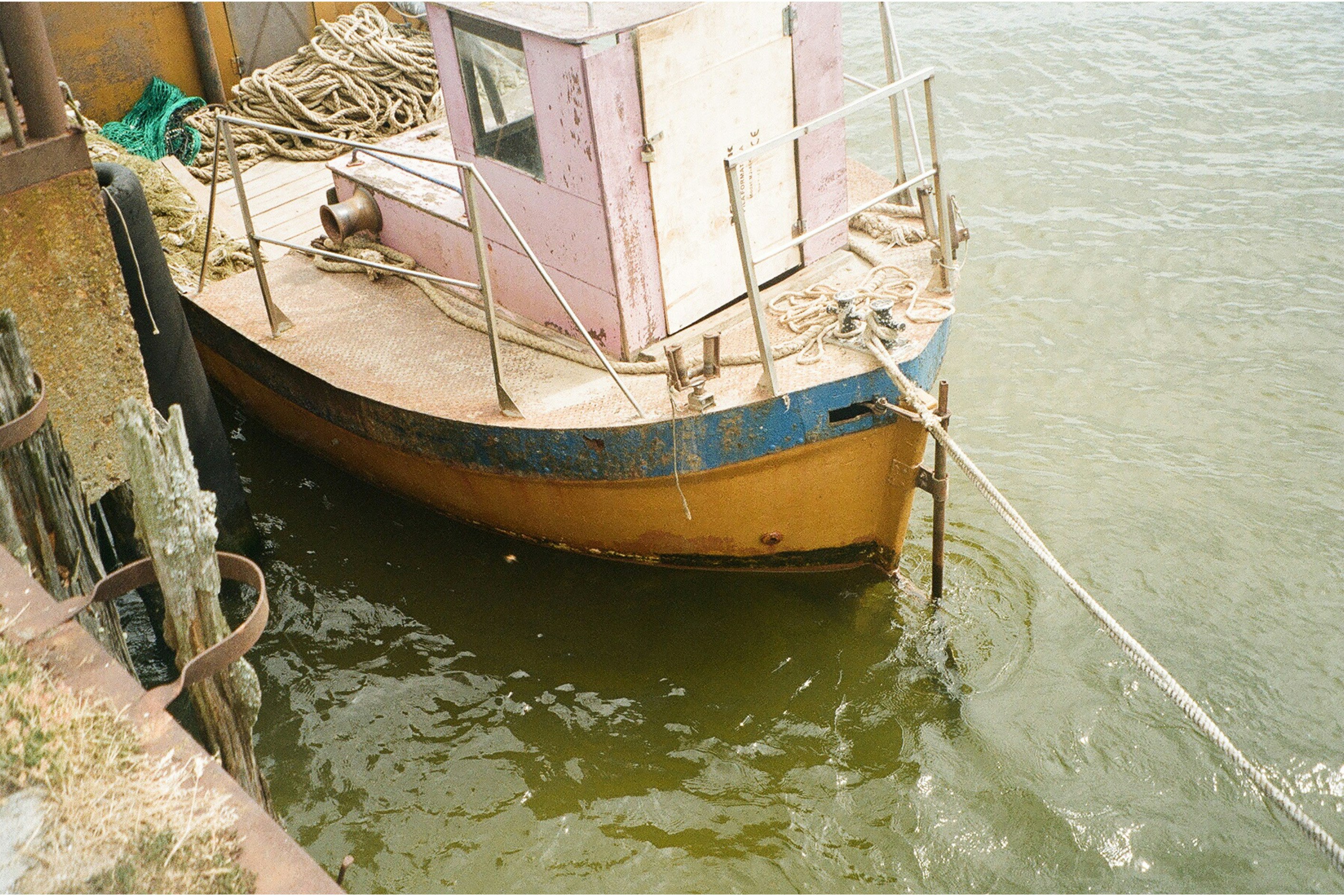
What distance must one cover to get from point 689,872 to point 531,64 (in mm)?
3600

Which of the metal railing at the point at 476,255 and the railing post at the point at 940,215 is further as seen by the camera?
the railing post at the point at 940,215

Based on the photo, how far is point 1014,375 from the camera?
748 centimetres

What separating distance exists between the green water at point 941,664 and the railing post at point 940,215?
5.00ft

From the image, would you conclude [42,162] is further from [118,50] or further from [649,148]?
[118,50]

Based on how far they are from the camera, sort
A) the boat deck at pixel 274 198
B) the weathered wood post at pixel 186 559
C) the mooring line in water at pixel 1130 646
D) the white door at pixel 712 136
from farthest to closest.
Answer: the boat deck at pixel 274 198 → the white door at pixel 712 136 → the mooring line in water at pixel 1130 646 → the weathered wood post at pixel 186 559

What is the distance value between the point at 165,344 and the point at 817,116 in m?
3.49

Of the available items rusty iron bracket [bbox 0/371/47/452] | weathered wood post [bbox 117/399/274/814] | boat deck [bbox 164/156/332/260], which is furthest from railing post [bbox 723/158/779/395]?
boat deck [bbox 164/156/332/260]

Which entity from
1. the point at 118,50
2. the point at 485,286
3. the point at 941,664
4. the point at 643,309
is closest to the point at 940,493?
the point at 941,664

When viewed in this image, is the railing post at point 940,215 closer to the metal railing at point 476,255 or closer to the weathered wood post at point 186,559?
the metal railing at point 476,255

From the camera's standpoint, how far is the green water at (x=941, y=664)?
15.2 ft

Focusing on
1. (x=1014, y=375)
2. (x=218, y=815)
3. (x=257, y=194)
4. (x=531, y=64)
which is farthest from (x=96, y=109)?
(x=218, y=815)

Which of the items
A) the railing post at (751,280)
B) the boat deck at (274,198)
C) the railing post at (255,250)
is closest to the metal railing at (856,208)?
the railing post at (751,280)

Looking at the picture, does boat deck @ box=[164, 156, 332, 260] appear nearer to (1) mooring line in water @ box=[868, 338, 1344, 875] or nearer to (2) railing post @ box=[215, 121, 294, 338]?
(2) railing post @ box=[215, 121, 294, 338]

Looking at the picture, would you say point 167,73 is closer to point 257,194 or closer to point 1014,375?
point 257,194
